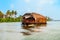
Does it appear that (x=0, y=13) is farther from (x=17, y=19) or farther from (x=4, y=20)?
(x=17, y=19)

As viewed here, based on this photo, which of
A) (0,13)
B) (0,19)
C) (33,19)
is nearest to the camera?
(33,19)

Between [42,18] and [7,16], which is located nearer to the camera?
[42,18]

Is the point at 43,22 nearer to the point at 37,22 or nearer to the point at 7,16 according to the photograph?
the point at 37,22

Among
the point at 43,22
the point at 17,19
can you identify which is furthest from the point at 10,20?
the point at 43,22

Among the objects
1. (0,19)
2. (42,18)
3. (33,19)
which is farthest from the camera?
(0,19)

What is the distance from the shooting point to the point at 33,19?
50281 millimetres

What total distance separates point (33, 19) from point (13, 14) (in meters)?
35.6

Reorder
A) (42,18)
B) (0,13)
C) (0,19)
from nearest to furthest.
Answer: (42,18), (0,19), (0,13)

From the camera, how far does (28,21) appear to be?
168 feet

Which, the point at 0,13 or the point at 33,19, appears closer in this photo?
the point at 33,19

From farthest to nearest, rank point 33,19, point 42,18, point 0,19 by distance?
point 0,19, point 42,18, point 33,19

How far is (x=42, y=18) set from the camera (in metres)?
54.3

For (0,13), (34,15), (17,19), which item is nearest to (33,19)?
(34,15)

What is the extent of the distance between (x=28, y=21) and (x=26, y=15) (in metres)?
1.75
